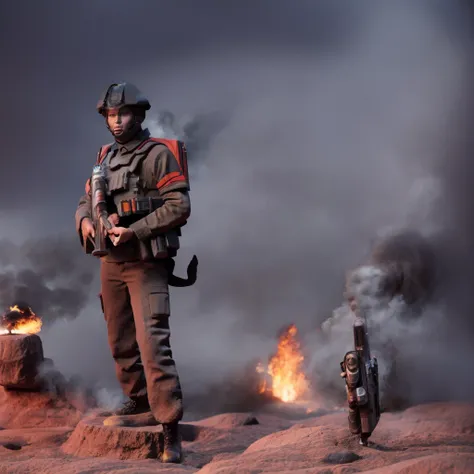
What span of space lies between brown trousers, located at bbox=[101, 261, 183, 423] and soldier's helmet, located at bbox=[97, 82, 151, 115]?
979 millimetres

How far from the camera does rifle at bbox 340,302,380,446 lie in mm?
3576

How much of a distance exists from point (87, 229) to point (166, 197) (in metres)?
0.56

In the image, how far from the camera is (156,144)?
4.16 m

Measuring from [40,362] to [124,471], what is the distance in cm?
419

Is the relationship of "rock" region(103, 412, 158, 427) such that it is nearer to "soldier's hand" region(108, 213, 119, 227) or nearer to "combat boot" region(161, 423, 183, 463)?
"combat boot" region(161, 423, 183, 463)

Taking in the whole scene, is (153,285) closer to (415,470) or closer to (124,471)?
(124,471)

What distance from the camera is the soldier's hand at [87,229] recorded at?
4164mm

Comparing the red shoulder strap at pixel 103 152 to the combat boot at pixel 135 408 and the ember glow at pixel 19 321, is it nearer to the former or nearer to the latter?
the combat boot at pixel 135 408

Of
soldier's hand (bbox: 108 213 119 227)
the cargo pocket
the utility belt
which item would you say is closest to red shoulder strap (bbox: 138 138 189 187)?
the utility belt

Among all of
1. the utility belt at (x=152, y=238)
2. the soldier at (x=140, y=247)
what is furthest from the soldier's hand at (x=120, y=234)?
the utility belt at (x=152, y=238)

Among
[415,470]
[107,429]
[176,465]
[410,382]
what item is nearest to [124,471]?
[176,465]

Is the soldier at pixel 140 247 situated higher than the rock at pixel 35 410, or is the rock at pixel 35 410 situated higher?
the soldier at pixel 140 247

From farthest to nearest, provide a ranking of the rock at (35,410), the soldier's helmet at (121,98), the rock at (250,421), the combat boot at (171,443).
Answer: the rock at (35,410), the rock at (250,421), the soldier's helmet at (121,98), the combat boot at (171,443)

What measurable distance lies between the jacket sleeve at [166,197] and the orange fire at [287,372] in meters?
4.47
